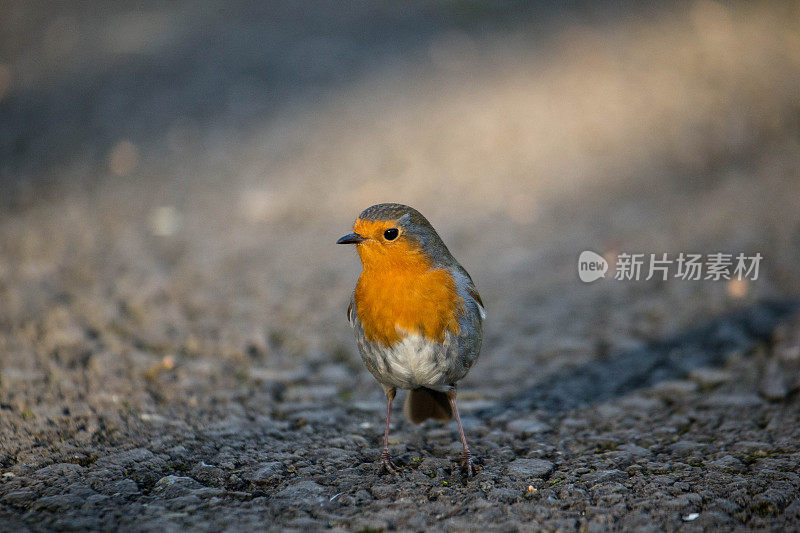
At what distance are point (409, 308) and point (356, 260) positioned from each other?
3001 millimetres

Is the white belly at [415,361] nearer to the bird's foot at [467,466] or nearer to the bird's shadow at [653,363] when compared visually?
the bird's foot at [467,466]

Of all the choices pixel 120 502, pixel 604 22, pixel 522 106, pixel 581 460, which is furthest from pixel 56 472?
A: pixel 604 22

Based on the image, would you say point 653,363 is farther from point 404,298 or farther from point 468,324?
point 404,298

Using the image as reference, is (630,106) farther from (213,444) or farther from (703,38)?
(213,444)

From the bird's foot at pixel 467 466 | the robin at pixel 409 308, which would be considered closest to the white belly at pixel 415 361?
the robin at pixel 409 308

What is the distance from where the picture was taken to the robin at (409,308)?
2.84 metres

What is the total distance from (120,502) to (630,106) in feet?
22.2

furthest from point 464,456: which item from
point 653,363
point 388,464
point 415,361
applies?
point 653,363

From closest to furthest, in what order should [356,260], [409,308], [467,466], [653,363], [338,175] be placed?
[409,308]
[467,466]
[653,363]
[356,260]
[338,175]

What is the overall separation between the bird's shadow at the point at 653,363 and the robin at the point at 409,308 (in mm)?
892

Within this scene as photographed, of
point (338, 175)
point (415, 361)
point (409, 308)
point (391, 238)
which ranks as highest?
point (338, 175)

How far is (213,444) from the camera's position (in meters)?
3.14

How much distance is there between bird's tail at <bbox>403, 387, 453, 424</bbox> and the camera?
129 inches

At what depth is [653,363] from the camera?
4.21 metres
